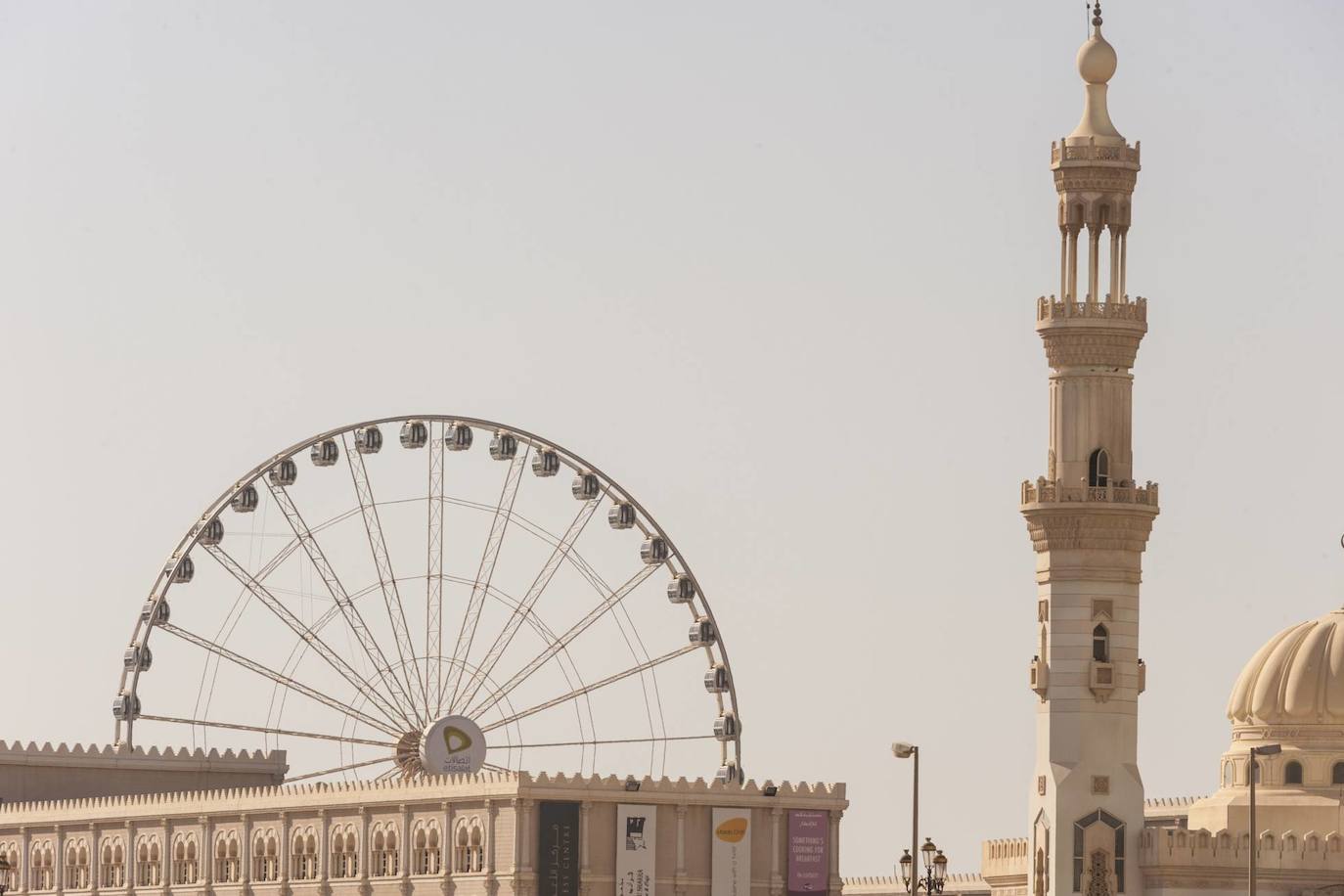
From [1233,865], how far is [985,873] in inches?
322

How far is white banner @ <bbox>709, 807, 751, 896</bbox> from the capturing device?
104438 mm

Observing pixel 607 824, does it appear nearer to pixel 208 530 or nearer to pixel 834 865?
pixel 834 865

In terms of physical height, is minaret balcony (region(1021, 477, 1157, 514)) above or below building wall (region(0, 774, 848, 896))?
above

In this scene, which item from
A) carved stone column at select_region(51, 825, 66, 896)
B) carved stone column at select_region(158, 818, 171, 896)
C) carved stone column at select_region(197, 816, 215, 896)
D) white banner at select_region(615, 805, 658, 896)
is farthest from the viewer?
carved stone column at select_region(51, 825, 66, 896)

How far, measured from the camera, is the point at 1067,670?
336 feet

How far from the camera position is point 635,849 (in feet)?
340

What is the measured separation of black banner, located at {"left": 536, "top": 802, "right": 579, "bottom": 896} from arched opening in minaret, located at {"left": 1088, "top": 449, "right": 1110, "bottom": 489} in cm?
1806

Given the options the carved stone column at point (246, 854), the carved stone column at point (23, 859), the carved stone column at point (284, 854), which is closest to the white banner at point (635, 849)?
the carved stone column at point (284, 854)

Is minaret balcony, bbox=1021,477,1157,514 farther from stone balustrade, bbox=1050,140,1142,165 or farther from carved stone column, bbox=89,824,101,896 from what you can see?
carved stone column, bbox=89,824,101,896

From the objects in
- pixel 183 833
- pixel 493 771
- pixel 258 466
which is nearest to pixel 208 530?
pixel 258 466

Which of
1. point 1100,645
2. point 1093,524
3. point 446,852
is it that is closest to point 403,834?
point 446,852

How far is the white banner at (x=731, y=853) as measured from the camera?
343 feet

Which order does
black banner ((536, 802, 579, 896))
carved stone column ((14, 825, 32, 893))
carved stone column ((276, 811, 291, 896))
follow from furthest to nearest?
1. carved stone column ((14, 825, 32, 893))
2. carved stone column ((276, 811, 291, 896))
3. black banner ((536, 802, 579, 896))

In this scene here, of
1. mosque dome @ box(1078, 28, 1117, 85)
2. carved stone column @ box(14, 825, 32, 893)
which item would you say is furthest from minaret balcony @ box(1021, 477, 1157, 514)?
carved stone column @ box(14, 825, 32, 893)
